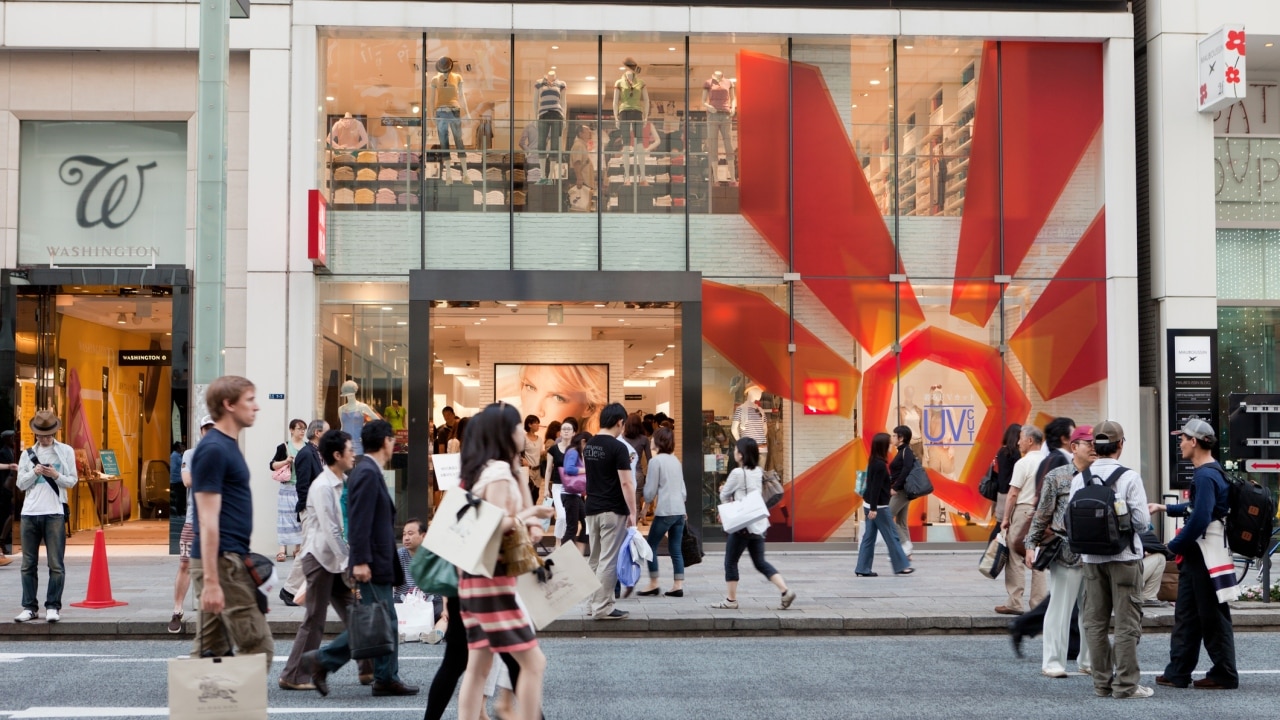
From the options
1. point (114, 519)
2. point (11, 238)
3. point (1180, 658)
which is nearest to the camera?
point (1180, 658)

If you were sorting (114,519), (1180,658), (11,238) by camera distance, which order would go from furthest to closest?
(114,519) → (11,238) → (1180,658)

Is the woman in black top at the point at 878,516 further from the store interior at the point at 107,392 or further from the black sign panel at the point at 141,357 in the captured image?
the black sign panel at the point at 141,357

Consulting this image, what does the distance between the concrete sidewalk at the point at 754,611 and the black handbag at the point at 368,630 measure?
12.3 ft

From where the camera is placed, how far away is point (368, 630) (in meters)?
7.28

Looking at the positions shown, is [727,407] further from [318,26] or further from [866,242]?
[318,26]

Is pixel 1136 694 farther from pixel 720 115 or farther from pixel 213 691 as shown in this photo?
pixel 720 115

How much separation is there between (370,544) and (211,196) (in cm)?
464

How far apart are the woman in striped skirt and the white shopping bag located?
4132mm

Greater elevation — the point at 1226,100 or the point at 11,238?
the point at 1226,100

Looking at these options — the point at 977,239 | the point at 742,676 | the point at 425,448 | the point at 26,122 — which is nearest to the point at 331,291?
the point at 425,448

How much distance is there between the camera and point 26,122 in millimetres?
17406

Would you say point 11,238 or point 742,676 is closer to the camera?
point 742,676

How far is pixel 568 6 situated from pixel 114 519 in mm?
12095

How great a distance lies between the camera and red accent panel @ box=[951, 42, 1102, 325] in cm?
1789
